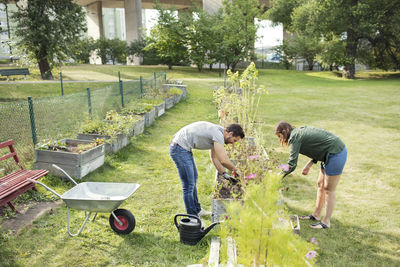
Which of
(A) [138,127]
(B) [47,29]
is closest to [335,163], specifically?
(A) [138,127]

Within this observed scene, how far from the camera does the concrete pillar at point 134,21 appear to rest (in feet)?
106

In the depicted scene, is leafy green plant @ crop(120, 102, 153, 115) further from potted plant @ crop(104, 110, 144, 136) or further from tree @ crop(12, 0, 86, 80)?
tree @ crop(12, 0, 86, 80)

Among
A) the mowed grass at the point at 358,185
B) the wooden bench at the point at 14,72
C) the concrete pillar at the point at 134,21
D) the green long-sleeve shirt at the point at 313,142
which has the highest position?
the concrete pillar at the point at 134,21

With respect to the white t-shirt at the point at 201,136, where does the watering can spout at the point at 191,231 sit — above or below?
below

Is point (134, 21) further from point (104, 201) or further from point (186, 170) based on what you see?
point (104, 201)

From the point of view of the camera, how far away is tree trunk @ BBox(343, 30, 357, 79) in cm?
2523

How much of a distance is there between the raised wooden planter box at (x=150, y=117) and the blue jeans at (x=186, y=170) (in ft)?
17.6

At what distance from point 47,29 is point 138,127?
10.8 meters

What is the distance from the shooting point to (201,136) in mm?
3713

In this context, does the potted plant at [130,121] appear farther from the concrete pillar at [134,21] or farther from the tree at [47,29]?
the concrete pillar at [134,21]

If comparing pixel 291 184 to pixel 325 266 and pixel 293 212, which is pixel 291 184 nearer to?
pixel 293 212

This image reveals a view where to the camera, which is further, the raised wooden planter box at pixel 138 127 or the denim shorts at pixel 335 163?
the raised wooden planter box at pixel 138 127

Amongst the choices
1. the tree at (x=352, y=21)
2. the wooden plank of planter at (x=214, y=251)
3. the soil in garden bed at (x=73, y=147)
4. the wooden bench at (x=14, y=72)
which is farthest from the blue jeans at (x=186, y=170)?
the tree at (x=352, y=21)

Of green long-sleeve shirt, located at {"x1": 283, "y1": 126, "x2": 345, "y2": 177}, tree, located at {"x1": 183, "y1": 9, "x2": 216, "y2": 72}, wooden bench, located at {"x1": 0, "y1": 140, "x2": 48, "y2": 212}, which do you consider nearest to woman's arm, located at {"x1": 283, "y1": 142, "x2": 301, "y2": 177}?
green long-sleeve shirt, located at {"x1": 283, "y1": 126, "x2": 345, "y2": 177}
